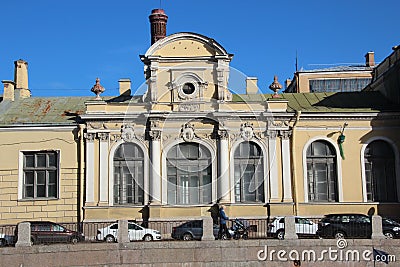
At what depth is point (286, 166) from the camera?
31.4m

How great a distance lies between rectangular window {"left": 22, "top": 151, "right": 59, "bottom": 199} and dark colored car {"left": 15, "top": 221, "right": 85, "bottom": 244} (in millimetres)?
4606

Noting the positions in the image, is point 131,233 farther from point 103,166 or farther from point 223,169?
point 223,169

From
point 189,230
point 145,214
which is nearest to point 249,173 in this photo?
point 145,214

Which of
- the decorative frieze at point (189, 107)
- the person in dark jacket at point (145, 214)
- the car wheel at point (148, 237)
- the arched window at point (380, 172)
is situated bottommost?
the car wheel at point (148, 237)

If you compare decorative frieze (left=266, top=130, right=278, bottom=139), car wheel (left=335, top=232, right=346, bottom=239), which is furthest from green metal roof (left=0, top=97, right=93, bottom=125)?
car wheel (left=335, top=232, right=346, bottom=239)

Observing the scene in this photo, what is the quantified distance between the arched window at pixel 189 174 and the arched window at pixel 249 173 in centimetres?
144

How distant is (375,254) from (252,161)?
9498mm

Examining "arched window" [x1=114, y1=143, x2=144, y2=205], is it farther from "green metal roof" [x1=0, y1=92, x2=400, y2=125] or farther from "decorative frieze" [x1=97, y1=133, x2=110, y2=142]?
"green metal roof" [x1=0, y1=92, x2=400, y2=125]

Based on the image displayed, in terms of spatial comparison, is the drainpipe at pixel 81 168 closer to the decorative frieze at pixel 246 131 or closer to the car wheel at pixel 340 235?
the decorative frieze at pixel 246 131

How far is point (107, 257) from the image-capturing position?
2327cm

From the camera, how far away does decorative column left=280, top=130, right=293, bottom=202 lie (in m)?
31.1

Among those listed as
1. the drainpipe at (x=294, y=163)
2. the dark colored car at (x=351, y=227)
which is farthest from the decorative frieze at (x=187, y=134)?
the dark colored car at (x=351, y=227)

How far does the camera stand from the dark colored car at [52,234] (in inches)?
1001

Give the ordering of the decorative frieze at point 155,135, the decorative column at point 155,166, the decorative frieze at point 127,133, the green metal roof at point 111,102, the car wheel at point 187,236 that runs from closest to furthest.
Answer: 1. the car wheel at point 187,236
2. the decorative column at point 155,166
3. the decorative frieze at point 155,135
4. the decorative frieze at point 127,133
5. the green metal roof at point 111,102
